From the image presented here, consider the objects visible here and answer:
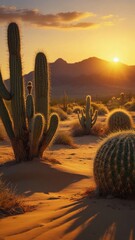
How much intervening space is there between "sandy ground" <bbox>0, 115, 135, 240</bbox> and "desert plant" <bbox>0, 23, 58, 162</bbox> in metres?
0.78

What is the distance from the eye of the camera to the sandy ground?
4.79 metres

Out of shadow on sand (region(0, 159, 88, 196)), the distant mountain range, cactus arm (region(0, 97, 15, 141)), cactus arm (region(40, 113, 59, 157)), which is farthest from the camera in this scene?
the distant mountain range

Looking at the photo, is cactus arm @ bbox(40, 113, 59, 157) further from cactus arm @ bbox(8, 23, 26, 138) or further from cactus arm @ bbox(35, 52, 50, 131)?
cactus arm @ bbox(8, 23, 26, 138)

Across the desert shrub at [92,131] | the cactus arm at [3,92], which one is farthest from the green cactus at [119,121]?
the cactus arm at [3,92]

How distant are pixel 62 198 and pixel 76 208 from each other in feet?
4.45

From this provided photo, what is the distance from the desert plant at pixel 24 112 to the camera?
33.4 ft

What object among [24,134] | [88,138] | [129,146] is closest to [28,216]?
[129,146]

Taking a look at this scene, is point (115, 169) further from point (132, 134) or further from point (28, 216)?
point (28, 216)

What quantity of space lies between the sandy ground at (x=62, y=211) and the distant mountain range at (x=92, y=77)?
11694cm

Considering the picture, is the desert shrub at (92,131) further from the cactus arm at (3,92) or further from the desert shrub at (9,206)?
the desert shrub at (9,206)

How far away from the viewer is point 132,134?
Result: 7215 millimetres

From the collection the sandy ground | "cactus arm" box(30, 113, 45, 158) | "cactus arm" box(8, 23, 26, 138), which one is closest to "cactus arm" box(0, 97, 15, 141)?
"cactus arm" box(8, 23, 26, 138)

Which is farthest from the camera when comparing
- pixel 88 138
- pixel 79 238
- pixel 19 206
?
pixel 88 138

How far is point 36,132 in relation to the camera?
10234 millimetres
